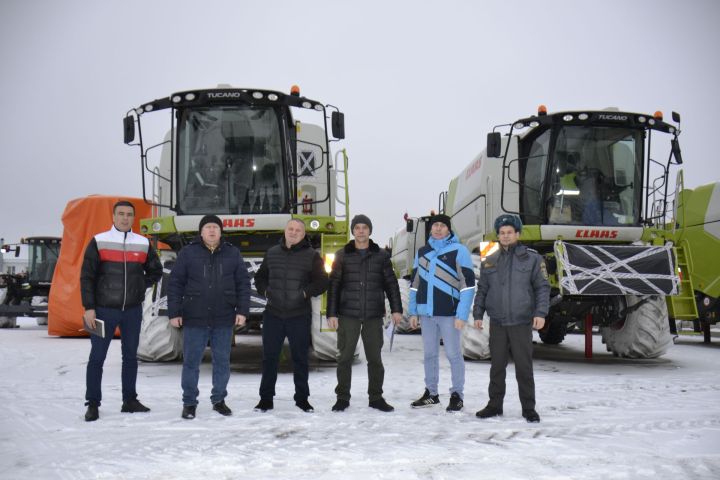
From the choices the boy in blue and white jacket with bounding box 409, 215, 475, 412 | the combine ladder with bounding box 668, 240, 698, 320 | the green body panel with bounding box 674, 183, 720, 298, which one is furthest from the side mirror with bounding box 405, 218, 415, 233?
the boy in blue and white jacket with bounding box 409, 215, 475, 412

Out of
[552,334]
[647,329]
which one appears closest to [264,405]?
[647,329]

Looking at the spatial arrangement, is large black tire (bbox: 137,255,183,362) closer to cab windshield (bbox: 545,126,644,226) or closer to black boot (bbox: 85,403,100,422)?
black boot (bbox: 85,403,100,422)

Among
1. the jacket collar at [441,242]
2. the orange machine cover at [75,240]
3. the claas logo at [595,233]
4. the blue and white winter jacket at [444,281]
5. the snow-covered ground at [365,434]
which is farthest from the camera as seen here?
the orange machine cover at [75,240]

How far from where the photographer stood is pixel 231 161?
25.4 feet

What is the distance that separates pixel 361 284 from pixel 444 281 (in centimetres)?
73

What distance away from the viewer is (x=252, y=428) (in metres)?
4.59

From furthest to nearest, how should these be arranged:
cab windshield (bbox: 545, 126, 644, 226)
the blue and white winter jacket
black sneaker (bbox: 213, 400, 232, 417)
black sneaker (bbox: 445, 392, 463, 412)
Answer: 1. cab windshield (bbox: 545, 126, 644, 226)
2. the blue and white winter jacket
3. black sneaker (bbox: 445, 392, 463, 412)
4. black sneaker (bbox: 213, 400, 232, 417)

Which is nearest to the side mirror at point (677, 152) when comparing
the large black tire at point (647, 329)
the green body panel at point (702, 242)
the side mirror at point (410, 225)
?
the large black tire at point (647, 329)

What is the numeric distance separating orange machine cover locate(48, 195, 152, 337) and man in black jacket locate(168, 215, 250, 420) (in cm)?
859

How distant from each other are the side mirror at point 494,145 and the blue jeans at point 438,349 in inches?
147

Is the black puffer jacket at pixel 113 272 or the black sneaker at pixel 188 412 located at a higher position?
the black puffer jacket at pixel 113 272

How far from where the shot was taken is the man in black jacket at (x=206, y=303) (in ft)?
16.6

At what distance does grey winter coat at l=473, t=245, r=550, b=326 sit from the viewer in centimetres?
495

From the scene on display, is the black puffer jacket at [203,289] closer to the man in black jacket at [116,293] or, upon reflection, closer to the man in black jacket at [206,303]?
the man in black jacket at [206,303]
